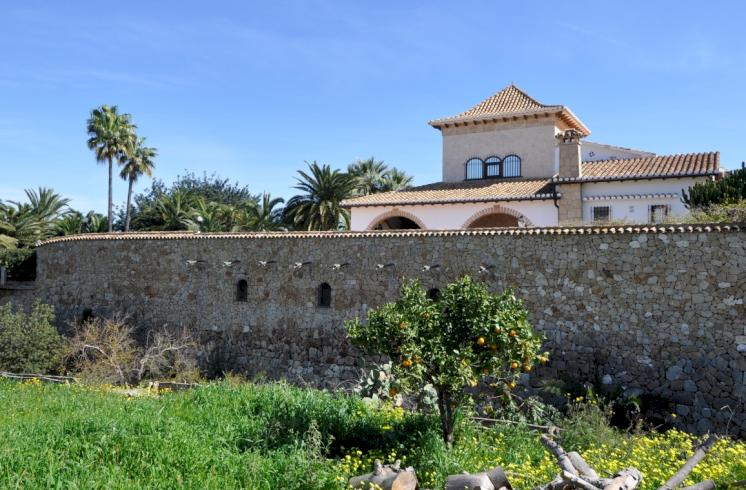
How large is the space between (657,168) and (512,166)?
6549mm

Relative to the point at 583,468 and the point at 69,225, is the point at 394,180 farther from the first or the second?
the point at 583,468

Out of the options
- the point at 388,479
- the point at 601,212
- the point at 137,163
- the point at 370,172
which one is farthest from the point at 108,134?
the point at 388,479

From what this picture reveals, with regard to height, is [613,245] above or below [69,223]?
below

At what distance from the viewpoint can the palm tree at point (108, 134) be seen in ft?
115

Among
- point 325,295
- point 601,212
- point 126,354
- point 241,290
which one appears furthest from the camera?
point 601,212

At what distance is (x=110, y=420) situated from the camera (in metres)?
10.2

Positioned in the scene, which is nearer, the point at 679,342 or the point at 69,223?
the point at 679,342

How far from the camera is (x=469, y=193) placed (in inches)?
1017

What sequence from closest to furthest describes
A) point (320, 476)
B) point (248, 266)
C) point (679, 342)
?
point (320, 476)
point (679, 342)
point (248, 266)

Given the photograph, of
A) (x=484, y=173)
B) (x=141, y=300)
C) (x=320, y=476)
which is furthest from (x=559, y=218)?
(x=320, y=476)

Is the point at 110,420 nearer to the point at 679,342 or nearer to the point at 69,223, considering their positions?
the point at 679,342

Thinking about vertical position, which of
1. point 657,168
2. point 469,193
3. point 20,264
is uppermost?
point 657,168

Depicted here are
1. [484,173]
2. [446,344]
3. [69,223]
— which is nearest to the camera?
[446,344]

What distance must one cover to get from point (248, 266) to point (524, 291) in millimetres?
8907
